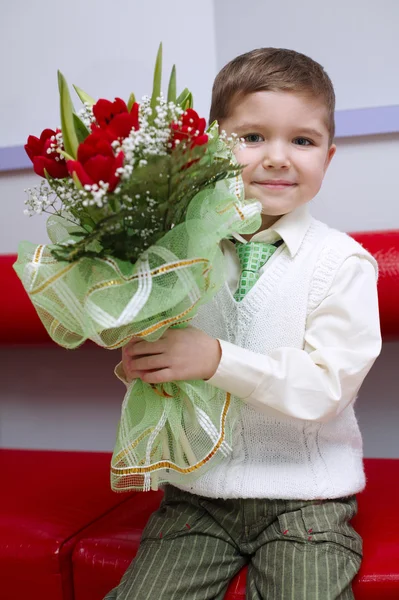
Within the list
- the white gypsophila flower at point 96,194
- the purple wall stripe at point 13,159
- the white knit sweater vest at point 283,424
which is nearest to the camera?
the white gypsophila flower at point 96,194

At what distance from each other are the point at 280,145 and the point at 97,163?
405 millimetres

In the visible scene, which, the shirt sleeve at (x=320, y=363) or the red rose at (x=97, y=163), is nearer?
the red rose at (x=97, y=163)

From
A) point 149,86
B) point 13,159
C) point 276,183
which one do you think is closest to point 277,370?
point 276,183

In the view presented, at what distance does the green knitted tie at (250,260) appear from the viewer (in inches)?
45.6

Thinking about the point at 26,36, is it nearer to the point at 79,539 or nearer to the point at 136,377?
the point at 136,377

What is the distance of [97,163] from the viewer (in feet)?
2.72

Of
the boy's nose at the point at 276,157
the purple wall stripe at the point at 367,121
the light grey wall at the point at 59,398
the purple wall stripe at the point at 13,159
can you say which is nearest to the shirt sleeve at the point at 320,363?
the boy's nose at the point at 276,157

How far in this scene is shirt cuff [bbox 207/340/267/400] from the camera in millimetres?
1002

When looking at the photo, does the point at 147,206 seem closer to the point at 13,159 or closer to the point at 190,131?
the point at 190,131

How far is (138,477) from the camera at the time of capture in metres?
1.06

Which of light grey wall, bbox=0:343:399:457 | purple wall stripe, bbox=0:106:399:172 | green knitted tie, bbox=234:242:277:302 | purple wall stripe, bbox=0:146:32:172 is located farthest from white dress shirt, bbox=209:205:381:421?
purple wall stripe, bbox=0:146:32:172

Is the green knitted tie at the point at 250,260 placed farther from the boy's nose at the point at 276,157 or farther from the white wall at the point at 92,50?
the white wall at the point at 92,50

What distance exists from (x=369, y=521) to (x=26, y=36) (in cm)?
138

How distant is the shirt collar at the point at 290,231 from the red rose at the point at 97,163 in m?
0.36
